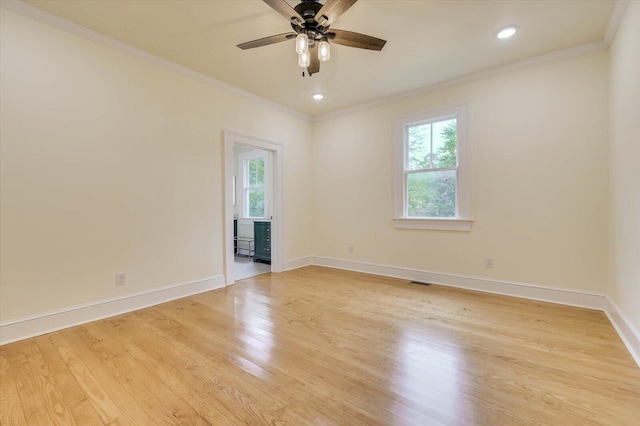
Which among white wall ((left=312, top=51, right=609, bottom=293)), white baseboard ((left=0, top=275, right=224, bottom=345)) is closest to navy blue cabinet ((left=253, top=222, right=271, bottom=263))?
white baseboard ((left=0, top=275, right=224, bottom=345))

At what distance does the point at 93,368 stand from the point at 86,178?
179 cm

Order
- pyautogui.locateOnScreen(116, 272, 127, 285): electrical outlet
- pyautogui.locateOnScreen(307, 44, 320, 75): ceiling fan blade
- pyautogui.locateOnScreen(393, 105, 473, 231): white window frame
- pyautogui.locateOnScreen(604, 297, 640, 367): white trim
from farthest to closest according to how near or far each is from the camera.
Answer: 1. pyautogui.locateOnScreen(393, 105, 473, 231): white window frame
2. pyautogui.locateOnScreen(116, 272, 127, 285): electrical outlet
3. pyautogui.locateOnScreen(307, 44, 320, 75): ceiling fan blade
4. pyautogui.locateOnScreen(604, 297, 640, 367): white trim

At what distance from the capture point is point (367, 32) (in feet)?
9.01

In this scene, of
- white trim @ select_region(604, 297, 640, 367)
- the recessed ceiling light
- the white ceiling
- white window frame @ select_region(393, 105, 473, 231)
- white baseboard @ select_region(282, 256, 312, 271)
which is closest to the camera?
white trim @ select_region(604, 297, 640, 367)

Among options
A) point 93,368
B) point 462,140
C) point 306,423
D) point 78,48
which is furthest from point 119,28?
point 462,140

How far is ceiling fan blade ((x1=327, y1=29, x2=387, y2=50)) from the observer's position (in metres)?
2.27

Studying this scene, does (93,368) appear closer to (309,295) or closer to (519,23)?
(309,295)

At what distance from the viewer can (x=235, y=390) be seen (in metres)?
1.70

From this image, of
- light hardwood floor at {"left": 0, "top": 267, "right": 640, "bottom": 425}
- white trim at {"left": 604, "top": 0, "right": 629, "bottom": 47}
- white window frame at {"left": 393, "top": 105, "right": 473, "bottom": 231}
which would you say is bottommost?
light hardwood floor at {"left": 0, "top": 267, "right": 640, "bottom": 425}

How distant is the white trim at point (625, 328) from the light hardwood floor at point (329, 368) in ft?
0.23

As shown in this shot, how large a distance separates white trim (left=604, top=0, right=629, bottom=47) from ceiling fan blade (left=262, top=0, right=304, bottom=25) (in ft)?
8.81

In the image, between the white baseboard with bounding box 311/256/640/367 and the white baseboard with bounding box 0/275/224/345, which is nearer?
the white baseboard with bounding box 311/256/640/367

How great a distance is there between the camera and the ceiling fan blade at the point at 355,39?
7.43ft

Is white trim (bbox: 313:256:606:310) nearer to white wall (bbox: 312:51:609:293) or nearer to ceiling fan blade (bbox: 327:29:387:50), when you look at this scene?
white wall (bbox: 312:51:609:293)
